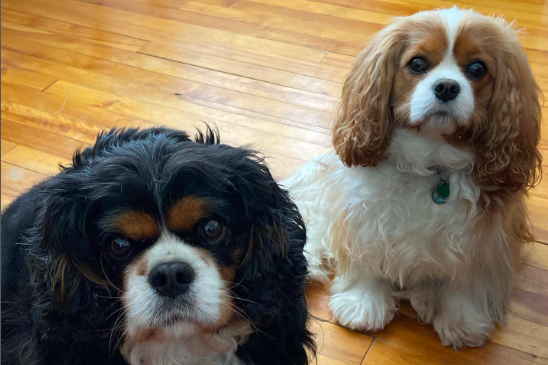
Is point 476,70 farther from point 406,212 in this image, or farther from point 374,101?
point 406,212

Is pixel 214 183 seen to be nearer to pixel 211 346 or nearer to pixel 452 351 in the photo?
pixel 211 346

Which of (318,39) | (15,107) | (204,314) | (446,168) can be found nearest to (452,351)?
(446,168)

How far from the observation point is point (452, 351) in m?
1.86

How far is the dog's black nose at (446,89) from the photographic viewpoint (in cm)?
155

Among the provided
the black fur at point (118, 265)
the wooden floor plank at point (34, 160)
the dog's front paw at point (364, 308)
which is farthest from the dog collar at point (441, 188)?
the wooden floor plank at point (34, 160)

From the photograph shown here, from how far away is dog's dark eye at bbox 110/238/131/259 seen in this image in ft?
3.89

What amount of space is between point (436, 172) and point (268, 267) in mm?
646

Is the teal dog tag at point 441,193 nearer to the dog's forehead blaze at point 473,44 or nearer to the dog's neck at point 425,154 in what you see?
the dog's neck at point 425,154

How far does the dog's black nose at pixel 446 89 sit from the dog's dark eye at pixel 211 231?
2.15ft

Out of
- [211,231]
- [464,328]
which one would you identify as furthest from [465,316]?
[211,231]

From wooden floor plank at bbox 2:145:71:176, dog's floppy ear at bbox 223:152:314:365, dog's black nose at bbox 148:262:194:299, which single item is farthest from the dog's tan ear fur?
wooden floor plank at bbox 2:145:71:176

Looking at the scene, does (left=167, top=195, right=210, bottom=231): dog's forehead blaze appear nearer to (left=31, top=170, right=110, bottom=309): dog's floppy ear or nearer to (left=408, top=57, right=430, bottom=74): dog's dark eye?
(left=31, top=170, right=110, bottom=309): dog's floppy ear

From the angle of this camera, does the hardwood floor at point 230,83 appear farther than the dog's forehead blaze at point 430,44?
Yes

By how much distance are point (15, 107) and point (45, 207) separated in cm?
179
